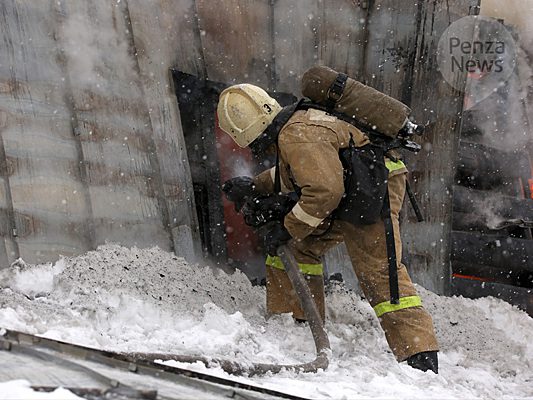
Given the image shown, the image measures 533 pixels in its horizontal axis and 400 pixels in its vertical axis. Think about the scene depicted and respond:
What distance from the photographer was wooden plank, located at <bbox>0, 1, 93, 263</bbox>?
324cm

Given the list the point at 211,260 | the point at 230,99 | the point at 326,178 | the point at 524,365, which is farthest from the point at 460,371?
the point at 230,99

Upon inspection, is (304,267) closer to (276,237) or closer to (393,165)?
(276,237)

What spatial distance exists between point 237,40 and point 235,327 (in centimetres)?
165

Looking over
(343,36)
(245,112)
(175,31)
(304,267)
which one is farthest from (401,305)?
(175,31)

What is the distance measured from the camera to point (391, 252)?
3256 millimetres

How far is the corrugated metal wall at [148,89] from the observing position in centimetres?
329

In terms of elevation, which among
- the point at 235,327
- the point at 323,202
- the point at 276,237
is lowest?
the point at 235,327

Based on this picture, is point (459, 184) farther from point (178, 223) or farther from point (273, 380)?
point (273, 380)

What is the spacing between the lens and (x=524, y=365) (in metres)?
3.64

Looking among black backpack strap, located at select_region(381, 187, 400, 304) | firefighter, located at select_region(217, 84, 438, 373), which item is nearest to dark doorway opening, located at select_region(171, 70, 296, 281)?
firefighter, located at select_region(217, 84, 438, 373)

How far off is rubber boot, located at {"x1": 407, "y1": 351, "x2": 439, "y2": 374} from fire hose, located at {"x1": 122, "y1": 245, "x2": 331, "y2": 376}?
0.41 metres

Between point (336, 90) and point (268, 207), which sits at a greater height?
point (336, 90)

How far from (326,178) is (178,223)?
1.02 m

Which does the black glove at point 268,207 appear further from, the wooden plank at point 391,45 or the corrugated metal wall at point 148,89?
the wooden plank at point 391,45
